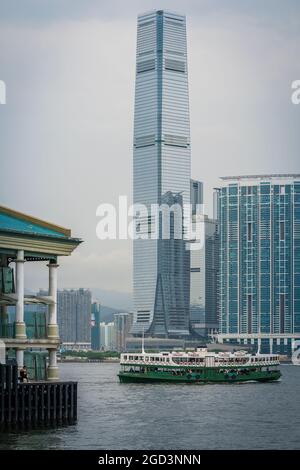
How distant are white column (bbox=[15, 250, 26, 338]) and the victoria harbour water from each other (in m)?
5.24

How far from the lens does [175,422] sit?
73062 mm

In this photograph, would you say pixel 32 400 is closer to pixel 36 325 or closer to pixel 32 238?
pixel 36 325

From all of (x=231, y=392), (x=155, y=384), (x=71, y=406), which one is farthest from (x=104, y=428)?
(x=155, y=384)

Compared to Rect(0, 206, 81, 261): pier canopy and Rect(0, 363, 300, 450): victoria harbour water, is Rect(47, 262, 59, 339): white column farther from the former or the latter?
Rect(0, 363, 300, 450): victoria harbour water

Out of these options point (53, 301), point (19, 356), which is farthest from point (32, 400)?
point (53, 301)

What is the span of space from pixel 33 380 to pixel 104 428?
6735mm

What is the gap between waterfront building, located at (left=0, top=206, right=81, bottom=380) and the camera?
2301 inches

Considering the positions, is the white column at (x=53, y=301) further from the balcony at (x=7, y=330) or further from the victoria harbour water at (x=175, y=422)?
the victoria harbour water at (x=175, y=422)

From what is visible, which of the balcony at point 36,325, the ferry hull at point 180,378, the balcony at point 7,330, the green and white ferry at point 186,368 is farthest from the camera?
the green and white ferry at point 186,368

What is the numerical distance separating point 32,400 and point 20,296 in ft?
18.2

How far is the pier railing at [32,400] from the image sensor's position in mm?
55281

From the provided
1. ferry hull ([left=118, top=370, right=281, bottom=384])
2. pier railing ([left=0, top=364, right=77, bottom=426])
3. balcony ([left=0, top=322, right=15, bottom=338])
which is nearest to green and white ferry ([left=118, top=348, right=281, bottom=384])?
ferry hull ([left=118, top=370, right=281, bottom=384])

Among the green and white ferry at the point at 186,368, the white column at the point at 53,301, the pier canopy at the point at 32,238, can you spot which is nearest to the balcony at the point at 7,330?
the white column at the point at 53,301

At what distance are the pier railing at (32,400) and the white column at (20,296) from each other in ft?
10.8
